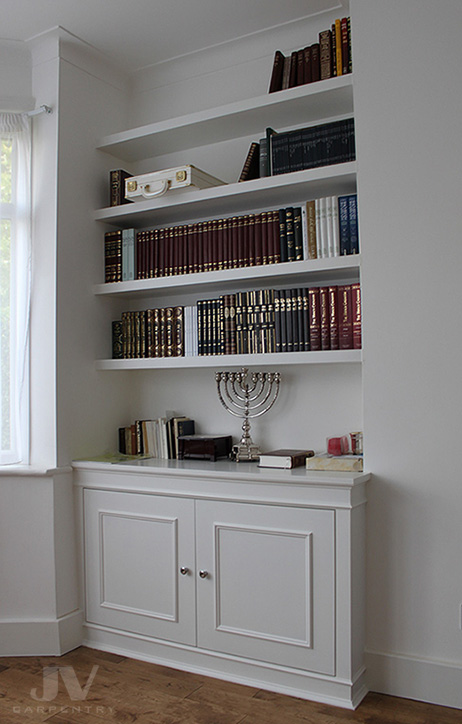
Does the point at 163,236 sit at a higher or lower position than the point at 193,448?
higher

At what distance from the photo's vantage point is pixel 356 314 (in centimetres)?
241

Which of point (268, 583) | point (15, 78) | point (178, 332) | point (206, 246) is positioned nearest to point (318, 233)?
point (206, 246)

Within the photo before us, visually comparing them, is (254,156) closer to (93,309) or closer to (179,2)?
(179,2)

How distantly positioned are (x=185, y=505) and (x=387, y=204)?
4.59 ft

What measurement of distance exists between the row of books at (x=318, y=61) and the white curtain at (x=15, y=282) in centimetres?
116

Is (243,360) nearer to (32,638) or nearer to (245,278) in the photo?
(245,278)

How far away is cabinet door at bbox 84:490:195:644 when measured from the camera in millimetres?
2531

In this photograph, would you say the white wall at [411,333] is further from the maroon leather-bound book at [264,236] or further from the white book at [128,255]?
the white book at [128,255]

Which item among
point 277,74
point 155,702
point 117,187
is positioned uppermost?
point 277,74

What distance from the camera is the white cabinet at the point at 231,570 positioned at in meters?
2.20

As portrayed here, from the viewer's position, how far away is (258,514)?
2.37 m

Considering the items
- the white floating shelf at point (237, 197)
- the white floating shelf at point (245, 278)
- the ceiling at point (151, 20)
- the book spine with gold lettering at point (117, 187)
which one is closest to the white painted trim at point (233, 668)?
the white floating shelf at point (245, 278)

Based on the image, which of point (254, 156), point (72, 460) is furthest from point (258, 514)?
point (254, 156)

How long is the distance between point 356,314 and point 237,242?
2.03ft
